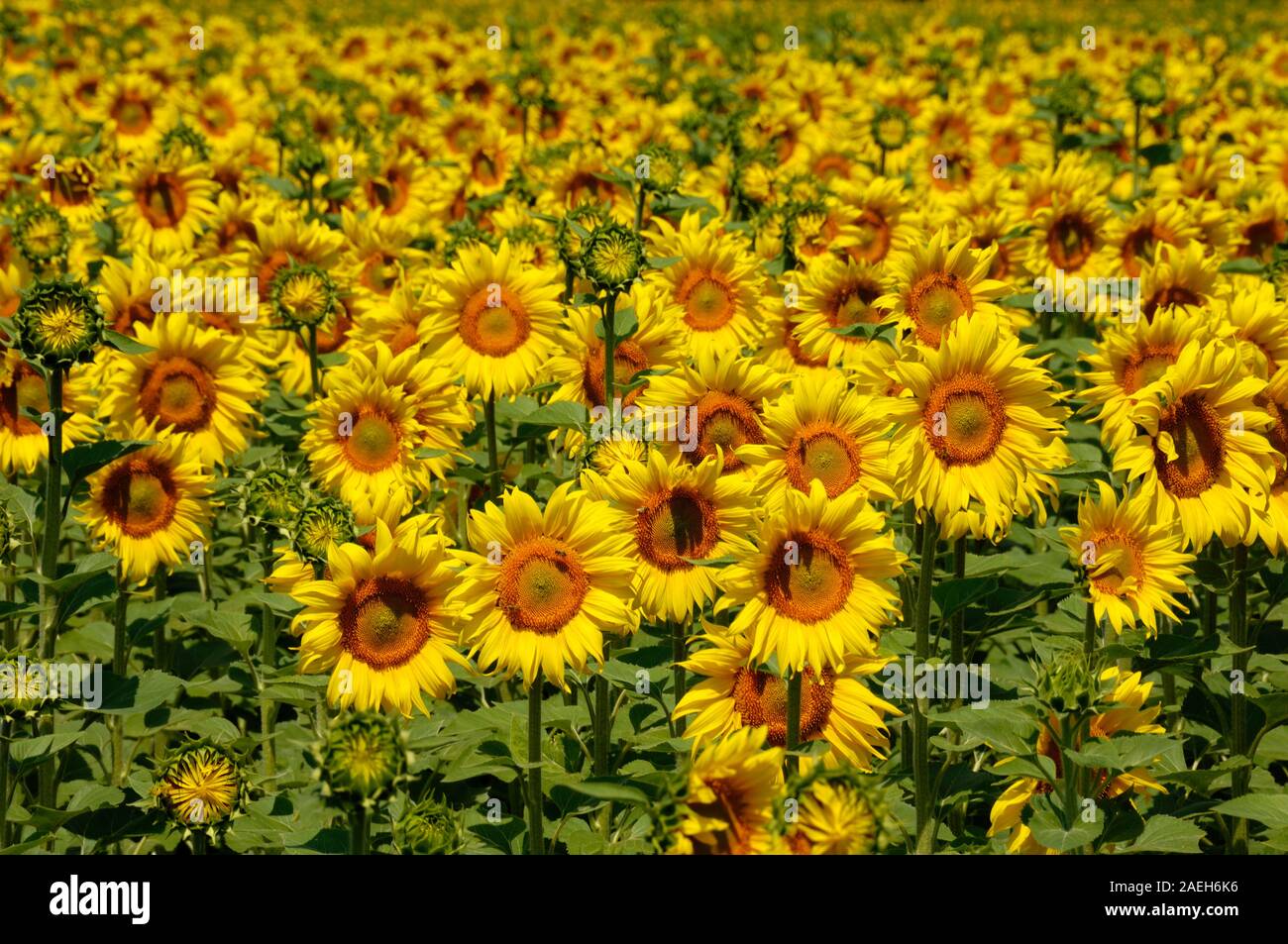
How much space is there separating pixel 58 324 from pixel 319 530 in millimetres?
1049

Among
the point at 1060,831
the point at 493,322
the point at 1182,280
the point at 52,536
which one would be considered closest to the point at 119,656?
the point at 52,536

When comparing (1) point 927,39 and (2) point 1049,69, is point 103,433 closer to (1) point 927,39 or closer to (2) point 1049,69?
(2) point 1049,69

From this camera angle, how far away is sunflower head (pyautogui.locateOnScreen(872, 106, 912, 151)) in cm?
1010

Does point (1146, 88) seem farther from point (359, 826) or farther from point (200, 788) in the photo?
point (359, 826)

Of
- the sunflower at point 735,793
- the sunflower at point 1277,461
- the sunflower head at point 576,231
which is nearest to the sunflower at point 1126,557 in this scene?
the sunflower at point 1277,461

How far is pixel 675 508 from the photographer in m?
4.65

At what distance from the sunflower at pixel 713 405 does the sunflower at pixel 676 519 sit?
0.35m

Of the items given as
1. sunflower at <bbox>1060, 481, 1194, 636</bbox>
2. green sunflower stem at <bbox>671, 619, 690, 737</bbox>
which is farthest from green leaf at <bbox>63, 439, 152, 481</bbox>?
sunflower at <bbox>1060, 481, 1194, 636</bbox>

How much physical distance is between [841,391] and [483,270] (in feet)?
6.61

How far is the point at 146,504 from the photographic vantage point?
5.63 metres

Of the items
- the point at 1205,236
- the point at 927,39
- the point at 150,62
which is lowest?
the point at 1205,236

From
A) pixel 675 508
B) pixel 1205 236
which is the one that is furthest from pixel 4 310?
pixel 1205 236

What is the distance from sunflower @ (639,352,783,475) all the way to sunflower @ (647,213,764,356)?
1.34 meters

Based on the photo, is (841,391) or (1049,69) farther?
(1049,69)
